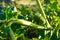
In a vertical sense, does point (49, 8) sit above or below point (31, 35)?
above

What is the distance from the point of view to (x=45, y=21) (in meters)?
0.87

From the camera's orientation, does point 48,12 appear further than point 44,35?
Yes

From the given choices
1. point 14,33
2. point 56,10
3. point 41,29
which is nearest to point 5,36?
point 14,33

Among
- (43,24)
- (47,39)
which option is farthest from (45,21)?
(47,39)

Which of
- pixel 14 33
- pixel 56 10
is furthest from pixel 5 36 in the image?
pixel 56 10

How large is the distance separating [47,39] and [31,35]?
0.13m

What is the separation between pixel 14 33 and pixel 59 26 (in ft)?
0.58

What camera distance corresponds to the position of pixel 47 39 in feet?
2.54

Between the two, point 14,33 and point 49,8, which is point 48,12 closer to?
point 49,8

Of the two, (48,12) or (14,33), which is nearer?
(14,33)

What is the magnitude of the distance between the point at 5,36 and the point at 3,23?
59mm

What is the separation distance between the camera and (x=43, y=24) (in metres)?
0.87

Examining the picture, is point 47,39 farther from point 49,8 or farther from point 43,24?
point 49,8

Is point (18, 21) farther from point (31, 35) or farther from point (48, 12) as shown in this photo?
point (48, 12)
